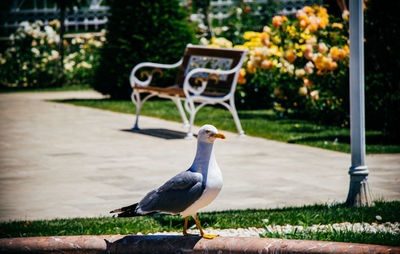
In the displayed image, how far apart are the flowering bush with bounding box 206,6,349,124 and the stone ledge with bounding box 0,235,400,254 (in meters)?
5.98

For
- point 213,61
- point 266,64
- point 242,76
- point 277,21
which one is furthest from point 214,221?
point 242,76

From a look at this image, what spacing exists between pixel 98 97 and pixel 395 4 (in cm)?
805

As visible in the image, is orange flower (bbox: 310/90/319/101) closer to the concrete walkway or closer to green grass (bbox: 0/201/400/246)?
the concrete walkway

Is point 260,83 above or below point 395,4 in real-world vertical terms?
below

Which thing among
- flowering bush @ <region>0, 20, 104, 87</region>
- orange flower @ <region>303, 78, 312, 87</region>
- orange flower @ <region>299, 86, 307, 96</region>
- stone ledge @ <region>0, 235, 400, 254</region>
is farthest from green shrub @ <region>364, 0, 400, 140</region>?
flowering bush @ <region>0, 20, 104, 87</region>

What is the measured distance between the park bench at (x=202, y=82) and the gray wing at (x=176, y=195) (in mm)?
5083

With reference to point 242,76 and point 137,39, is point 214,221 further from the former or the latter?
point 137,39

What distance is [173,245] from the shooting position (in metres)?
3.49

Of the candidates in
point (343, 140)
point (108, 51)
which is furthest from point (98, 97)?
point (343, 140)

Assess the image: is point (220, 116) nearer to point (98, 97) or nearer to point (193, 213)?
point (98, 97)

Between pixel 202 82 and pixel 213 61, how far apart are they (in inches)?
52.0

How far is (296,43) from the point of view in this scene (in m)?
11.3

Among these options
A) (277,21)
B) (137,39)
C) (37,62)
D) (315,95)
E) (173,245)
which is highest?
(277,21)

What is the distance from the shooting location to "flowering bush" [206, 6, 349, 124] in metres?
9.86
